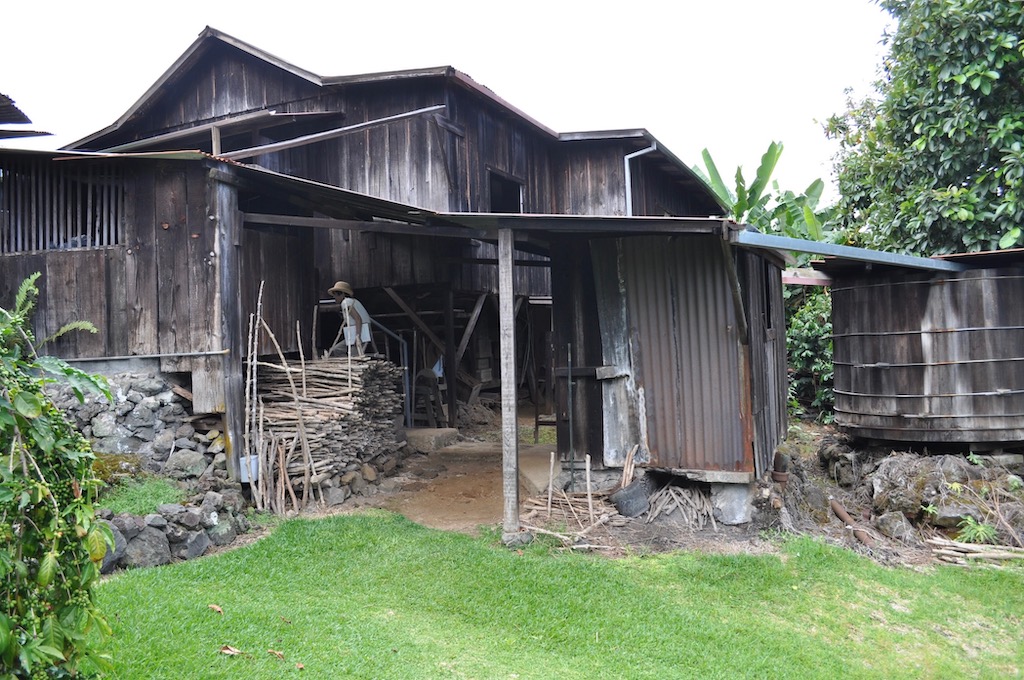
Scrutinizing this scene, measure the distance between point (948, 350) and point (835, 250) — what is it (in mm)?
3227

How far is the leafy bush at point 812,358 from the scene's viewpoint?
16.5m

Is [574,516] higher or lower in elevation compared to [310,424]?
lower

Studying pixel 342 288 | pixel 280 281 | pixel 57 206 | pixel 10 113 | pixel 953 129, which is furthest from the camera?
pixel 953 129

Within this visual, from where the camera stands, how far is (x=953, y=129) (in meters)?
11.4

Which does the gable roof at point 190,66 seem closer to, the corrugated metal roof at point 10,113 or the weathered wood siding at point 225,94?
the weathered wood siding at point 225,94

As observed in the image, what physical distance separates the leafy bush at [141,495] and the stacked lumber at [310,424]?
1.22 metres

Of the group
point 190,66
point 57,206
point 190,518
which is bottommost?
point 190,518

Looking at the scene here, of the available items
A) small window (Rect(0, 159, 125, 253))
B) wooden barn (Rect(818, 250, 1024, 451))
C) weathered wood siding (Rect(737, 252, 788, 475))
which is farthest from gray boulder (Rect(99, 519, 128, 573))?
wooden barn (Rect(818, 250, 1024, 451))

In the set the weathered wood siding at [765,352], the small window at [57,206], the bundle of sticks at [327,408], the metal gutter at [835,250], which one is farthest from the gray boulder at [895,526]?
the small window at [57,206]

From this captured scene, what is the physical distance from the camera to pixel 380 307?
1559 centimetres

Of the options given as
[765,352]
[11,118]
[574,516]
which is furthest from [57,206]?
[765,352]

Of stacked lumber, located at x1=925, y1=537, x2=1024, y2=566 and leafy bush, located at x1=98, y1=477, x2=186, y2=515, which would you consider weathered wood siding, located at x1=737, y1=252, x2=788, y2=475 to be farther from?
leafy bush, located at x1=98, y1=477, x2=186, y2=515

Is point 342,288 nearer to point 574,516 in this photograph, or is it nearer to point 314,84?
point 314,84

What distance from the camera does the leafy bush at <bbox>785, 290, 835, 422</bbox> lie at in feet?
54.1
